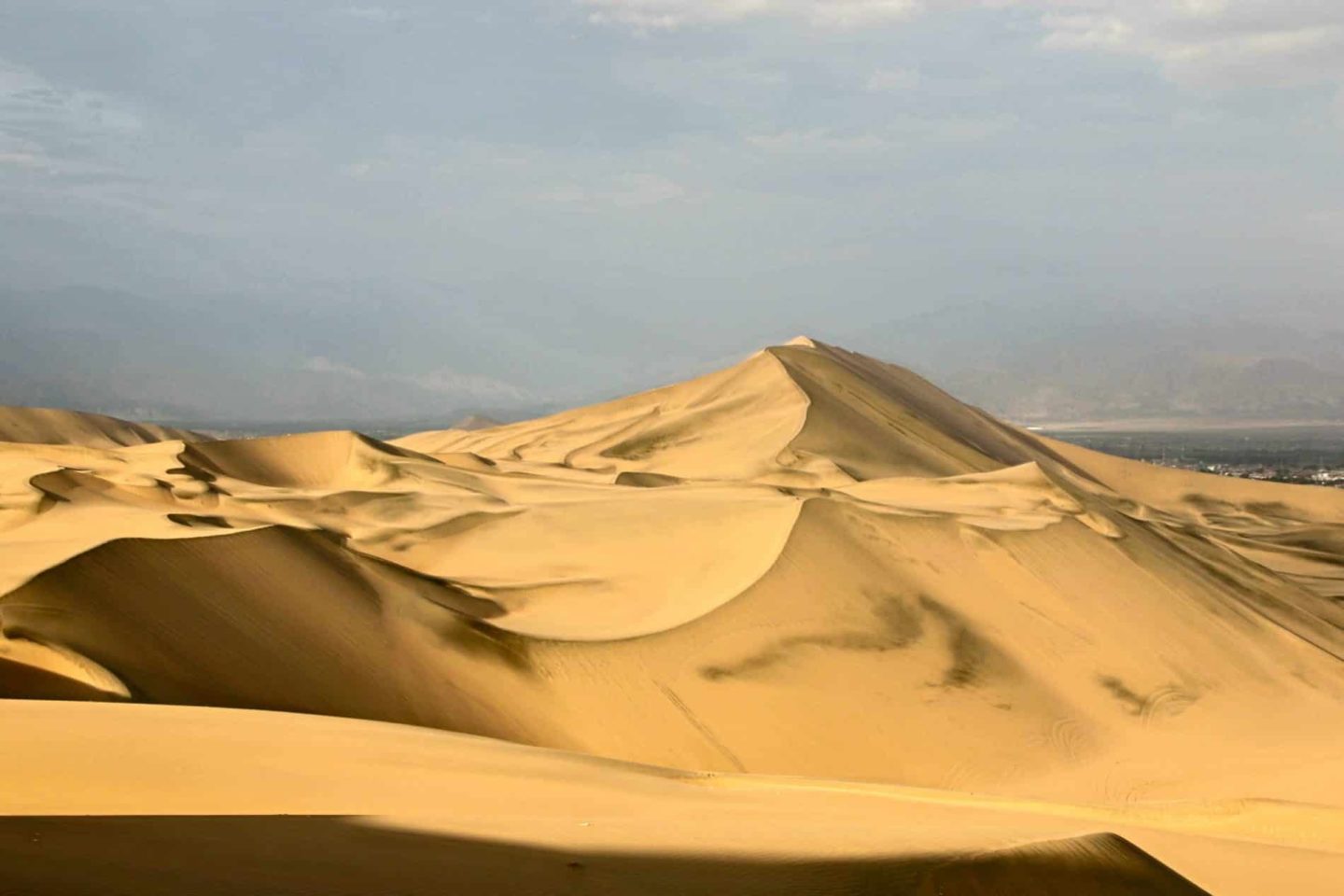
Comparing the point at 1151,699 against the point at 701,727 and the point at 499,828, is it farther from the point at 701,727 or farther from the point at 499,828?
the point at 499,828

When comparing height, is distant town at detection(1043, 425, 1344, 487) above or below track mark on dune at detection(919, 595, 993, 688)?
below

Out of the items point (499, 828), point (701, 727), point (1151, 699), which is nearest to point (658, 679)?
point (701, 727)

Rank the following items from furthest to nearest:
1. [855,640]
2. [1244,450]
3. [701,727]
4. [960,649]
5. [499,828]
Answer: [1244,450], [960,649], [855,640], [701,727], [499,828]

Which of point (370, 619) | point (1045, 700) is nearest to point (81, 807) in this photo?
point (370, 619)

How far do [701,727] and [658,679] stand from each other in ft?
2.46

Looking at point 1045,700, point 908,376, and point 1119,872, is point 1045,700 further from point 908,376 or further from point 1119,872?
Result: point 908,376

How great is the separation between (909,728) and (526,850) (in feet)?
27.4

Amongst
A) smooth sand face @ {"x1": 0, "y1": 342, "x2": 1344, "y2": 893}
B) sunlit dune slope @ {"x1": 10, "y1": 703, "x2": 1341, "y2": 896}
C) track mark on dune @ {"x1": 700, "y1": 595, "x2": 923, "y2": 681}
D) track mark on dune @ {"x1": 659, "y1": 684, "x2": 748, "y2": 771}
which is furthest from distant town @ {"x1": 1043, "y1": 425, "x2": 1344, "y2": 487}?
sunlit dune slope @ {"x1": 10, "y1": 703, "x2": 1341, "y2": 896}

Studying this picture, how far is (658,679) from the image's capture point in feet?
42.2

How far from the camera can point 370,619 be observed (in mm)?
12836

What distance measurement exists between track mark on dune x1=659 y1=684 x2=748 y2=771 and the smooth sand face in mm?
30

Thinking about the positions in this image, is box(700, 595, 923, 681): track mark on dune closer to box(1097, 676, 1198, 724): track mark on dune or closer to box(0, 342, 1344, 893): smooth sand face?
box(0, 342, 1344, 893): smooth sand face

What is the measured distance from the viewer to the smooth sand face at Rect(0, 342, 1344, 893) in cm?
518

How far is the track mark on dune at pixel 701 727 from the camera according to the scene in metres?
11.9
